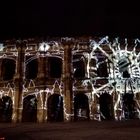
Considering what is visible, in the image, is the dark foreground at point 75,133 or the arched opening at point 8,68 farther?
the arched opening at point 8,68

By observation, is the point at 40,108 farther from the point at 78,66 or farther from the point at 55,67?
the point at 78,66

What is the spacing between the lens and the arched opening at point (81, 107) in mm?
20163

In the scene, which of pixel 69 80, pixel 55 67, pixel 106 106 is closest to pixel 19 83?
pixel 55 67

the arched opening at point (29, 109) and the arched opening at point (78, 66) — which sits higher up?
the arched opening at point (78, 66)

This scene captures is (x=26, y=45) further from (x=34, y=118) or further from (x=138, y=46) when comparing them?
(x=138, y=46)

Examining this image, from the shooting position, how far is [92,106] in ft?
65.4

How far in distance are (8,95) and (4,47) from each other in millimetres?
4050

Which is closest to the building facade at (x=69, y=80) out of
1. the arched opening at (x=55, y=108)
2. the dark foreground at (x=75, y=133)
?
the arched opening at (x=55, y=108)

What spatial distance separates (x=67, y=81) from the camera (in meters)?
20.3

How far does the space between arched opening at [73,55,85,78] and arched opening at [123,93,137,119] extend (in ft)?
12.5

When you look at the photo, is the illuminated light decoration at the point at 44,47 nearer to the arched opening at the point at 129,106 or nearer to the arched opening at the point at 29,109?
the arched opening at the point at 29,109

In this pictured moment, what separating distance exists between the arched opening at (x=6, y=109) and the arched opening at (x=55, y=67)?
13.1 feet

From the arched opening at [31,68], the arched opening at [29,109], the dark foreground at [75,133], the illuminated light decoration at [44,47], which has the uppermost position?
the illuminated light decoration at [44,47]

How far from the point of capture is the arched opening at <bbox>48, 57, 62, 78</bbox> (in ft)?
69.5
